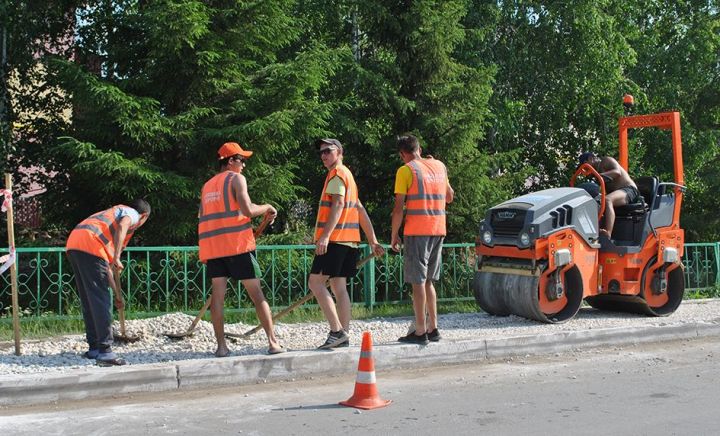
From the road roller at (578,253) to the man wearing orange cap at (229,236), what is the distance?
127 inches

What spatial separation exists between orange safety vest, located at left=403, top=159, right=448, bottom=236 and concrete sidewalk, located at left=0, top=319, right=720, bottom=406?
1040 millimetres

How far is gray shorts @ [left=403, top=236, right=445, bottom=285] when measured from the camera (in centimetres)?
708

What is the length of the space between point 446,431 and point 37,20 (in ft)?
34.1

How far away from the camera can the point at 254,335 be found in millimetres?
7992

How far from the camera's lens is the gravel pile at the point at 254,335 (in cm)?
682

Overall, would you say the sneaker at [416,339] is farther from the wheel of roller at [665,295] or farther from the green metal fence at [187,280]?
the wheel of roller at [665,295]

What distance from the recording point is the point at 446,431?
5016 millimetres

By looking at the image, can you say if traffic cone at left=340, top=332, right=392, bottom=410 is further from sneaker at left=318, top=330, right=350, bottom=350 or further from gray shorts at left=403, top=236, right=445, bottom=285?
gray shorts at left=403, top=236, right=445, bottom=285

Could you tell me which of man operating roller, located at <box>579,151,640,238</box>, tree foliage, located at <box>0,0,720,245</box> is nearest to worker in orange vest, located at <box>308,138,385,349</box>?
man operating roller, located at <box>579,151,640,238</box>

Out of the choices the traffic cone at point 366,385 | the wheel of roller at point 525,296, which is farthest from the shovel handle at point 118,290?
the wheel of roller at point 525,296

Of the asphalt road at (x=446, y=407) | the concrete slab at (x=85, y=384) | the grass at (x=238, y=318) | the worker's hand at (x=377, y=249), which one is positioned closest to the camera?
the asphalt road at (x=446, y=407)

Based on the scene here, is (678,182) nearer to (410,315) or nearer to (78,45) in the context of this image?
(410,315)

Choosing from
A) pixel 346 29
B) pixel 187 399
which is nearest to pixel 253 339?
pixel 187 399

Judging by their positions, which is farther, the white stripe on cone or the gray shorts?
the gray shorts
